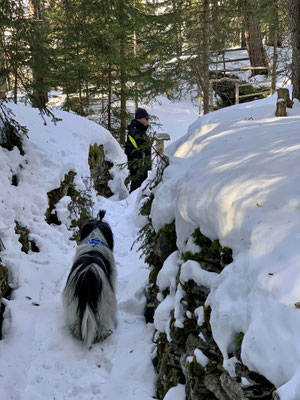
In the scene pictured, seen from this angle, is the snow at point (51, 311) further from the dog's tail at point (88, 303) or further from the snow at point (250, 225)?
the snow at point (250, 225)

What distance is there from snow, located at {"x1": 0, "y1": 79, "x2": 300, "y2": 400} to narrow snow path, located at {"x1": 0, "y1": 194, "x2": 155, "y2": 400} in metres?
0.01

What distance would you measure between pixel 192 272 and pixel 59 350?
2045 mm

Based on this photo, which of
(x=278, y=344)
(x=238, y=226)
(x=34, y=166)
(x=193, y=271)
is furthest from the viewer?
(x=34, y=166)

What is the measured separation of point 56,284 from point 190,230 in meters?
2.94

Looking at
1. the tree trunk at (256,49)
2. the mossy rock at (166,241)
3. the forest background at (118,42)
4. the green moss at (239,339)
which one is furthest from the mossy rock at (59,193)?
the tree trunk at (256,49)

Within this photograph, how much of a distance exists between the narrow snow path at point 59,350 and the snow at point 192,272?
0.05 ft

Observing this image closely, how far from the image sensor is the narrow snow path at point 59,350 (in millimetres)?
3305

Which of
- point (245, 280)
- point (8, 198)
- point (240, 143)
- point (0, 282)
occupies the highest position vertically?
point (240, 143)

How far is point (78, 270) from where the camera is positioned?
415 cm

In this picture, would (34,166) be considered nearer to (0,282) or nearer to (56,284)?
(56,284)

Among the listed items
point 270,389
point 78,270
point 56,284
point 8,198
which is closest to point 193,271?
point 270,389

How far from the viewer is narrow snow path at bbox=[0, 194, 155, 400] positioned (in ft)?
10.8

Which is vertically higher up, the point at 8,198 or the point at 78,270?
the point at 8,198

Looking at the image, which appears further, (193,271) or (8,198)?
(8,198)
